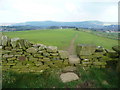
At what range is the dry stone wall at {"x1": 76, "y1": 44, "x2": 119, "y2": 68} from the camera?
482 cm

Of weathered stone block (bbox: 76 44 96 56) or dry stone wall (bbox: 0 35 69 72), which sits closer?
dry stone wall (bbox: 0 35 69 72)

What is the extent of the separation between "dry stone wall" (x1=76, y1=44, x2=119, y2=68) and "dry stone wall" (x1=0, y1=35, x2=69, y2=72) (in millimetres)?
888

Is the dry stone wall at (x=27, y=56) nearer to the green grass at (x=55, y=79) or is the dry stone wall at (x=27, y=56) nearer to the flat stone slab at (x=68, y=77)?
the green grass at (x=55, y=79)

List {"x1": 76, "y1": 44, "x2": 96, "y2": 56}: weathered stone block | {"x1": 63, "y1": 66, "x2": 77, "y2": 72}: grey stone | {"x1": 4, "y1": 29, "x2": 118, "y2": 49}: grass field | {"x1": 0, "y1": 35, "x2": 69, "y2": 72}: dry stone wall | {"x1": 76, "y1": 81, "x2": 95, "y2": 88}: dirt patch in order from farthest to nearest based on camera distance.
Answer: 1. {"x1": 4, "y1": 29, "x2": 118, "y2": 49}: grass field
2. {"x1": 76, "y1": 44, "x2": 96, "y2": 56}: weathered stone block
3. {"x1": 63, "y1": 66, "x2": 77, "y2": 72}: grey stone
4. {"x1": 0, "y1": 35, "x2": 69, "y2": 72}: dry stone wall
5. {"x1": 76, "y1": 81, "x2": 95, "y2": 88}: dirt patch

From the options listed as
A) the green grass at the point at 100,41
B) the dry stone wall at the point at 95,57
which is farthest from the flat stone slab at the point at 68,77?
the green grass at the point at 100,41

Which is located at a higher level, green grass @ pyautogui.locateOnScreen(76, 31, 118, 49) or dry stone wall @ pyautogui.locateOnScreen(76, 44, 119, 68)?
green grass @ pyautogui.locateOnScreen(76, 31, 118, 49)

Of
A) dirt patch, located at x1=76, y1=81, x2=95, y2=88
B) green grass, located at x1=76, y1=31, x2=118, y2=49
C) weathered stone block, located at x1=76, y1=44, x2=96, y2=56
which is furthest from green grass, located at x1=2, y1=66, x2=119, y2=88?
green grass, located at x1=76, y1=31, x2=118, y2=49

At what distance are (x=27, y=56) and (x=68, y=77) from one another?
2095 millimetres

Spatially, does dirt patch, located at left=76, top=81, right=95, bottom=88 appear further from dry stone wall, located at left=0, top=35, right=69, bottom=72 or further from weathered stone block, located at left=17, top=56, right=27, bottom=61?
weathered stone block, located at left=17, top=56, right=27, bottom=61

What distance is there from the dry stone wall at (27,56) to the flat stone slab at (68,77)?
0.59 metres

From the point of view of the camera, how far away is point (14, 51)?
14.9 feet

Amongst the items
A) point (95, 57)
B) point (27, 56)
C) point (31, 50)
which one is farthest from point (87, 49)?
point (27, 56)

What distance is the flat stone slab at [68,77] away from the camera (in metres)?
4.02

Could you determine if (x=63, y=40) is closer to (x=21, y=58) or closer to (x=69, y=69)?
(x=69, y=69)
